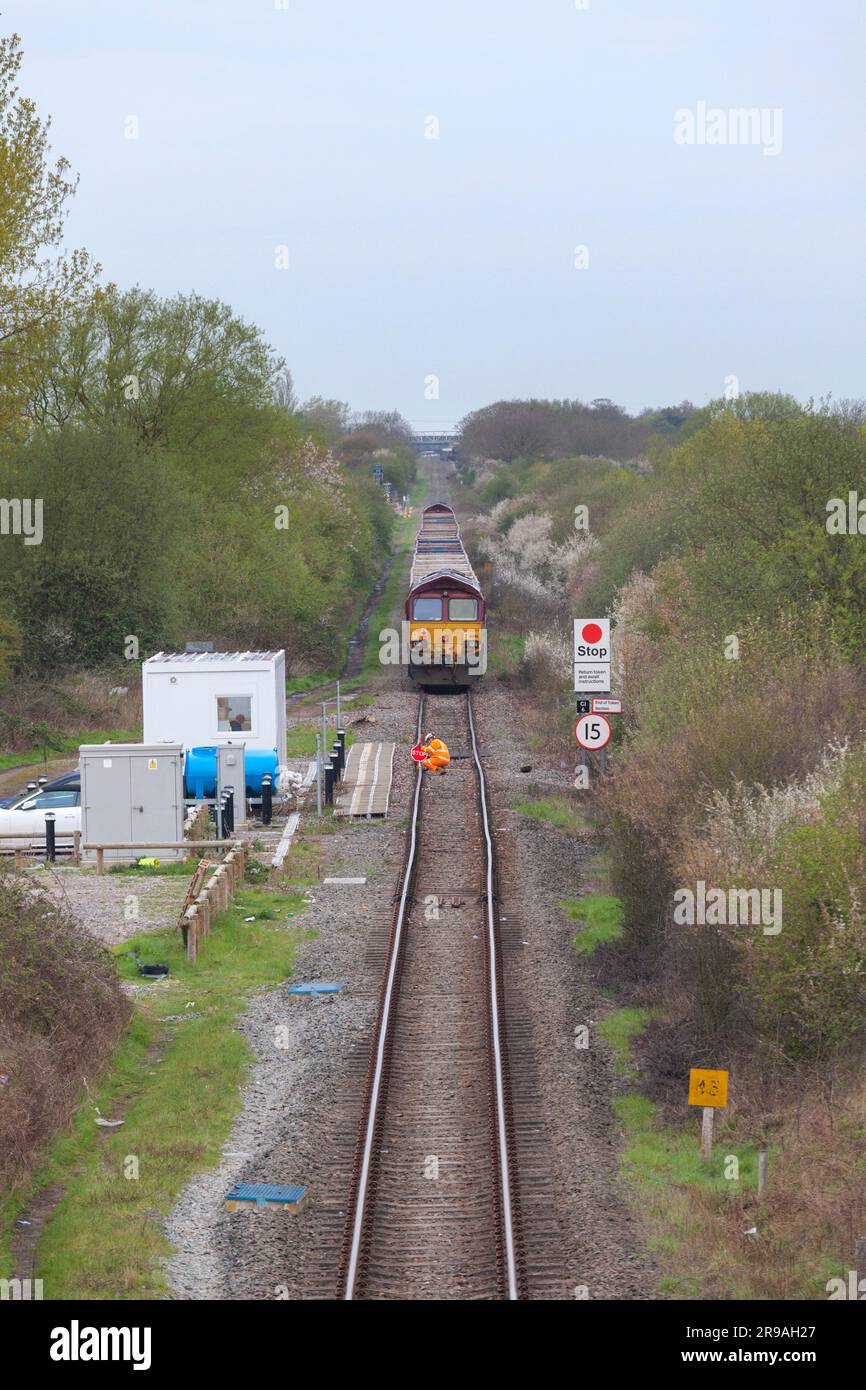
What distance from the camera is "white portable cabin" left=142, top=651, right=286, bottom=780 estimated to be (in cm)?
2661

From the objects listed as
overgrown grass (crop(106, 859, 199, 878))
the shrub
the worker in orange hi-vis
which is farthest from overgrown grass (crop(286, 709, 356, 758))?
the shrub

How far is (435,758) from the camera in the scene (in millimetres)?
28516

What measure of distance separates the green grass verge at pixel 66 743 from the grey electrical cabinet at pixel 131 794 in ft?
32.9

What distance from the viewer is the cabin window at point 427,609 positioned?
39.5 metres

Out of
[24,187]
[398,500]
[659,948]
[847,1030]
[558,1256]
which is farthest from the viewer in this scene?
[398,500]

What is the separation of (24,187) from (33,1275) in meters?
18.6

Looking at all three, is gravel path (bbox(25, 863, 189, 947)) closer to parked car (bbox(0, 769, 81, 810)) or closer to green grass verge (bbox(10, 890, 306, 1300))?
green grass verge (bbox(10, 890, 306, 1300))

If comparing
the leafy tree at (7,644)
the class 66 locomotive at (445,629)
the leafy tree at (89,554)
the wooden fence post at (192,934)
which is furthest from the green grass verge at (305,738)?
the wooden fence post at (192,934)

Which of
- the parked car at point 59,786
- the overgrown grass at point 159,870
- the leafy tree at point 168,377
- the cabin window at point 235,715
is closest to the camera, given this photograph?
the overgrown grass at point 159,870

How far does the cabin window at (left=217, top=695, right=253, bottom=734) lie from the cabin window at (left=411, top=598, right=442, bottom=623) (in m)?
12.8

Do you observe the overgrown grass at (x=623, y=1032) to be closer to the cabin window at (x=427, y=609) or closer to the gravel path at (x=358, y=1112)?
the gravel path at (x=358, y=1112)

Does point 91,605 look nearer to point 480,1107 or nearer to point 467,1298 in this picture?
point 480,1107

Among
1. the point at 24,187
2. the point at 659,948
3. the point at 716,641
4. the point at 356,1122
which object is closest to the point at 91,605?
the point at 24,187

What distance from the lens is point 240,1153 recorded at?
38.5 feet
